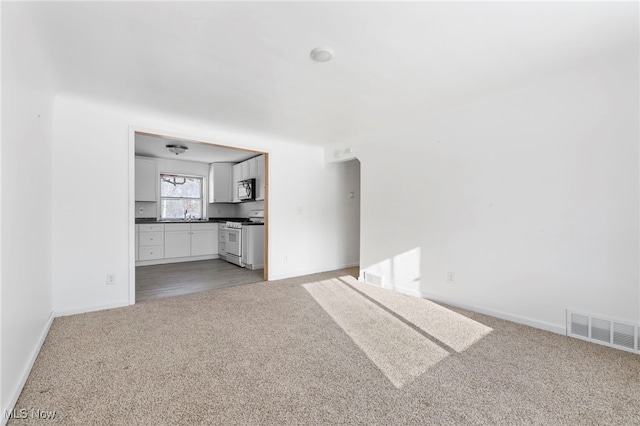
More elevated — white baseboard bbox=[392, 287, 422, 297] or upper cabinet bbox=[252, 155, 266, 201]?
upper cabinet bbox=[252, 155, 266, 201]

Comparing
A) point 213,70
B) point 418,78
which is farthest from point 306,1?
point 418,78

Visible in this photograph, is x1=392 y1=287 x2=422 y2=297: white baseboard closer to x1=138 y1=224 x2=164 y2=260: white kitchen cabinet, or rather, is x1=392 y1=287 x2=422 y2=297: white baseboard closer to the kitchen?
the kitchen

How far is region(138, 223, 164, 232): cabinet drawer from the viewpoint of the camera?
5.69 meters

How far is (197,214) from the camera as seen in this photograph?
7.16 meters

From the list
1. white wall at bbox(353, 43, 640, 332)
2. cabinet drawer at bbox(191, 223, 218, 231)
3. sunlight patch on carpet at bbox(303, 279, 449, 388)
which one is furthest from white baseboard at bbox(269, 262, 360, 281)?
cabinet drawer at bbox(191, 223, 218, 231)

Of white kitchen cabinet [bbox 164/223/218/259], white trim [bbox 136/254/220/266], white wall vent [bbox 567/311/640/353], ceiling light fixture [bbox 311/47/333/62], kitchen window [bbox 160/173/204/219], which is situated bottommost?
white trim [bbox 136/254/220/266]

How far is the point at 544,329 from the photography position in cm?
258

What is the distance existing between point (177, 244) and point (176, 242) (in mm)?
48

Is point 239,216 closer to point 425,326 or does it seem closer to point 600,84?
point 425,326

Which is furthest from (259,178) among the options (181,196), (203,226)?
(181,196)

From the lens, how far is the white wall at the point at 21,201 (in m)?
1.46

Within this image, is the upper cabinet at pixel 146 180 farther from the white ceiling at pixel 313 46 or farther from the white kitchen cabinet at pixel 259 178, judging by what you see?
the white ceiling at pixel 313 46

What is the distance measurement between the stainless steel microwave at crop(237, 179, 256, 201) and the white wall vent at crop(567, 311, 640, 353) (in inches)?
205

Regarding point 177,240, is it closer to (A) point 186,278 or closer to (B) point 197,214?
(B) point 197,214
